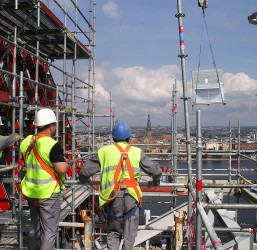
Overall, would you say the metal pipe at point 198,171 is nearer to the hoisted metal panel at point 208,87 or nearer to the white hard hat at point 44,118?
the white hard hat at point 44,118

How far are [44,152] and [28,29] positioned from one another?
6483mm

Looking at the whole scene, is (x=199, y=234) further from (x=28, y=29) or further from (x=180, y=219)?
(x=28, y=29)

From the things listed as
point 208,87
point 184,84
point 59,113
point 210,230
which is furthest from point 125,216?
point 59,113

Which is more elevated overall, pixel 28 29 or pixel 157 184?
pixel 28 29

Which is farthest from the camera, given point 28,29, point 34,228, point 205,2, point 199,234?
point 28,29

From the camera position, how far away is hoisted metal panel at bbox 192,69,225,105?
5578 millimetres

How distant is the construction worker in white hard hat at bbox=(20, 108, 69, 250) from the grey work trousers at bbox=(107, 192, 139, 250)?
2.10 ft

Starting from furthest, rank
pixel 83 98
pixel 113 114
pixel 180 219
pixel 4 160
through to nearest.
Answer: pixel 113 114 < pixel 83 98 < pixel 4 160 < pixel 180 219

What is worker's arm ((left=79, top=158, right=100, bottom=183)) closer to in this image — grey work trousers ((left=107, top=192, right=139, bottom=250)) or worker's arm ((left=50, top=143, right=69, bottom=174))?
worker's arm ((left=50, top=143, right=69, bottom=174))

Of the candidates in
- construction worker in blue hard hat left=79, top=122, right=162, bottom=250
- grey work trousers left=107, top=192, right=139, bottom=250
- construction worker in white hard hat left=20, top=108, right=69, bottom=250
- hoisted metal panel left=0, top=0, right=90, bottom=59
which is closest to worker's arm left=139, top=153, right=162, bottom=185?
construction worker in blue hard hat left=79, top=122, right=162, bottom=250

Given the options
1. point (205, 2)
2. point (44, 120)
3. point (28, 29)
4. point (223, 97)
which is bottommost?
point (44, 120)

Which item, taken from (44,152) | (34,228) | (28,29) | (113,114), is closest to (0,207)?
(34,228)

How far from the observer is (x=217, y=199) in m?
8.42

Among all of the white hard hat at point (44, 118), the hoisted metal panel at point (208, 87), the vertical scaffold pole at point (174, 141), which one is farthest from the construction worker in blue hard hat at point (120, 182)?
the vertical scaffold pole at point (174, 141)
